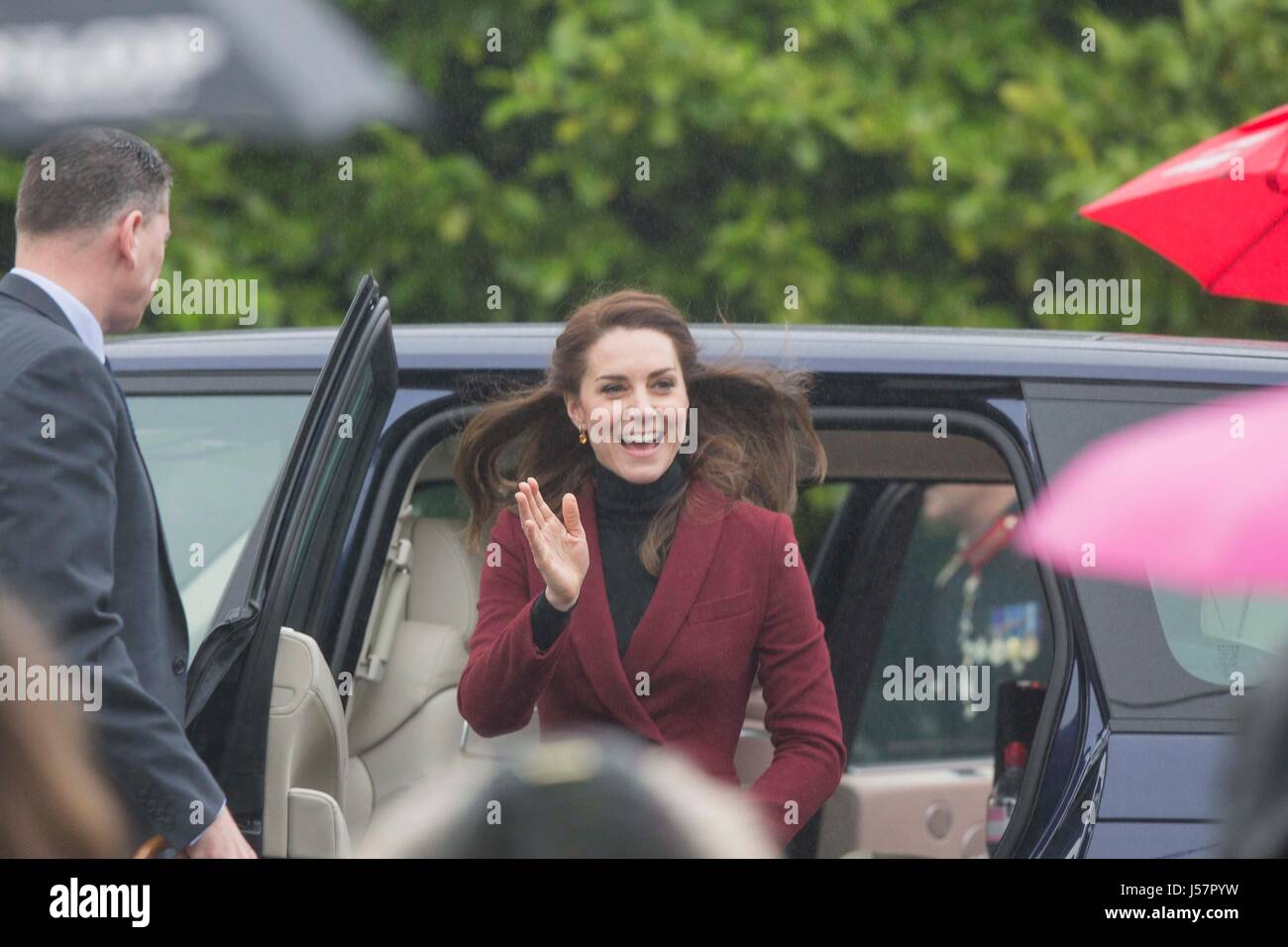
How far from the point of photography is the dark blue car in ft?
7.80

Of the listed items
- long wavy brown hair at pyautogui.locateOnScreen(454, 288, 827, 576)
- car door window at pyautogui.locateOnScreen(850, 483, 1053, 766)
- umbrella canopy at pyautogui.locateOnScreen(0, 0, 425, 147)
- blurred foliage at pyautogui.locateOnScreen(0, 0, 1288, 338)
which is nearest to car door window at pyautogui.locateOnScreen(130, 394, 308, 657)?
long wavy brown hair at pyautogui.locateOnScreen(454, 288, 827, 576)

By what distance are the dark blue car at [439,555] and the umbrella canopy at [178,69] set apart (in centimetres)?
278

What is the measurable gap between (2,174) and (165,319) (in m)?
0.70

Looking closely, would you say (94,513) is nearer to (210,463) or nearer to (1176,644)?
(210,463)

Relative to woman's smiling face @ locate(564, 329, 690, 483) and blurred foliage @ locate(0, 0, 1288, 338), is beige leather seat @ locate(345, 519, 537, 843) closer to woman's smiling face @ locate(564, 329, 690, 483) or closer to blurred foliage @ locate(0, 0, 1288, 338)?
woman's smiling face @ locate(564, 329, 690, 483)

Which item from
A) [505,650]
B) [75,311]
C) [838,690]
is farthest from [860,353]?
[838,690]

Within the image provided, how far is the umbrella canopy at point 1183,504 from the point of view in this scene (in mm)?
2188

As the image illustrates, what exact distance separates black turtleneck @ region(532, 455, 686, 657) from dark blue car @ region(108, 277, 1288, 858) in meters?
0.23

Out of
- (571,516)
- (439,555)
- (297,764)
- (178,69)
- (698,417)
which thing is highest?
(178,69)

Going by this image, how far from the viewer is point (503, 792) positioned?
1.23 meters

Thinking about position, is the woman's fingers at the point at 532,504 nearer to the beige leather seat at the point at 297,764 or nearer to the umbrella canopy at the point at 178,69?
the beige leather seat at the point at 297,764

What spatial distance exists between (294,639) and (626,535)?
0.51m

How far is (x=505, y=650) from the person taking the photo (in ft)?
8.11

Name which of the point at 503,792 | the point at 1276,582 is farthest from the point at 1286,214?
the point at 503,792
